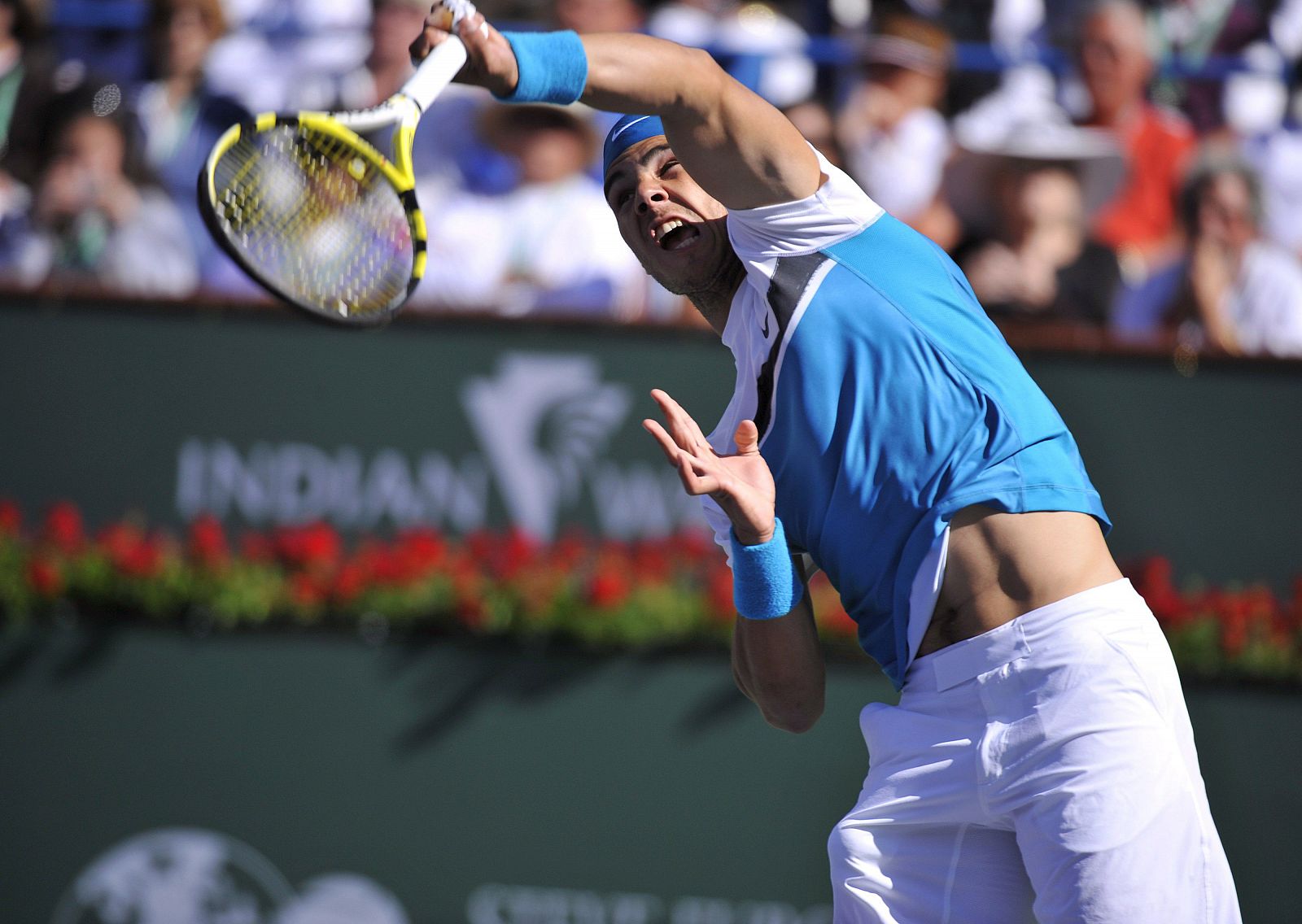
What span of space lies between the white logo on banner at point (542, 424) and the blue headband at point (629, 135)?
2499 millimetres

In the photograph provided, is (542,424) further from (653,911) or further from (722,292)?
(722,292)

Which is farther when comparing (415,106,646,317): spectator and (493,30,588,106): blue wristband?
(415,106,646,317): spectator

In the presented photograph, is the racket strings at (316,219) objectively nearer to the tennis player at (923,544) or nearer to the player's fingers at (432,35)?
the player's fingers at (432,35)

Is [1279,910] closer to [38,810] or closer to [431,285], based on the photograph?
[431,285]

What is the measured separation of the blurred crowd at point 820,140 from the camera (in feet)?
18.5

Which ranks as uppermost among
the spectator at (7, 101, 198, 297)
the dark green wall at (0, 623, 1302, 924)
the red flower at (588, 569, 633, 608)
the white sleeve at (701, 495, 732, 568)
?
the white sleeve at (701, 495, 732, 568)

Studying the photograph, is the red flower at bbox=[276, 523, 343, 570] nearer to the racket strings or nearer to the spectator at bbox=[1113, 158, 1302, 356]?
the racket strings

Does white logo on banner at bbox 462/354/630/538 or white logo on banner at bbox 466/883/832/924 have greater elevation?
white logo on banner at bbox 462/354/630/538

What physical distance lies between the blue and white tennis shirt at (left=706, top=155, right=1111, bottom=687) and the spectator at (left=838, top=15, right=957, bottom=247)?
3614 mm

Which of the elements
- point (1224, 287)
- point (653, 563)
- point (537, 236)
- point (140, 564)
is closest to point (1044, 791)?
point (653, 563)

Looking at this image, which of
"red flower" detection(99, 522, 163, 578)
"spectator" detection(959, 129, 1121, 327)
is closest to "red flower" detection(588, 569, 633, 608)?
"red flower" detection(99, 522, 163, 578)

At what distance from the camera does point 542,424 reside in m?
5.25

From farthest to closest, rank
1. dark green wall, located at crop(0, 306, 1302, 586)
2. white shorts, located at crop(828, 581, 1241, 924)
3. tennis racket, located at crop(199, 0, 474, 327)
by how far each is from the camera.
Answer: dark green wall, located at crop(0, 306, 1302, 586) < white shorts, located at crop(828, 581, 1241, 924) < tennis racket, located at crop(199, 0, 474, 327)

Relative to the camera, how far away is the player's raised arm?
2.06 m
